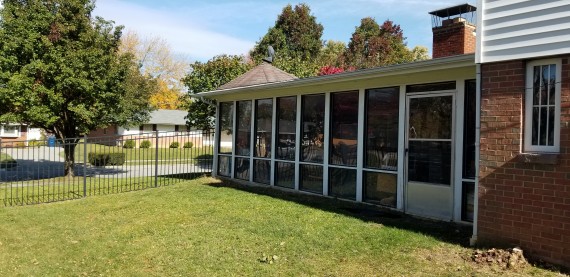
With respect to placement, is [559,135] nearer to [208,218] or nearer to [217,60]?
[208,218]

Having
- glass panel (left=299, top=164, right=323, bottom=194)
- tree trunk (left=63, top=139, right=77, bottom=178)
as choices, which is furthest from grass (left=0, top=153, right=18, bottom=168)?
glass panel (left=299, top=164, right=323, bottom=194)

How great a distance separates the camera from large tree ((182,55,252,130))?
18938mm

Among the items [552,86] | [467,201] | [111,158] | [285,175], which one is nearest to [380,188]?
[467,201]

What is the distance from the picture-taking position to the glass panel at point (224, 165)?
12798 mm

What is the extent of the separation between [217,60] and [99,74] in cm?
576

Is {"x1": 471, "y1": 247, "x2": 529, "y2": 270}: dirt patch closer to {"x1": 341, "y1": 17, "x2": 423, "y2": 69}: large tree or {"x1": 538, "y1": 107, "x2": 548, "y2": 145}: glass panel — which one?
{"x1": 538, "y1": 107, "x2": 548, "y2": 145}: glass panel

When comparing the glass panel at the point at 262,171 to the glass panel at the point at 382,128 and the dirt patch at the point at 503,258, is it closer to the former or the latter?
the glass panel at the point at 382,128

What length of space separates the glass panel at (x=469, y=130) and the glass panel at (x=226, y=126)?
7233mm

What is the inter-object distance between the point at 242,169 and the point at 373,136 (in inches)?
192

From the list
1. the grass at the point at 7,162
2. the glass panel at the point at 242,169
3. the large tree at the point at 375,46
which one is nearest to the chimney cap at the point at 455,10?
the glass panel at the point at 242,169

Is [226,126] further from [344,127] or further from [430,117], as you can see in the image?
[430,117]

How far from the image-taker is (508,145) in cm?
511

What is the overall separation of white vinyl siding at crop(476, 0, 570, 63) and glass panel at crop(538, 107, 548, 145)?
0.63m

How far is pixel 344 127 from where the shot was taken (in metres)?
9.04
